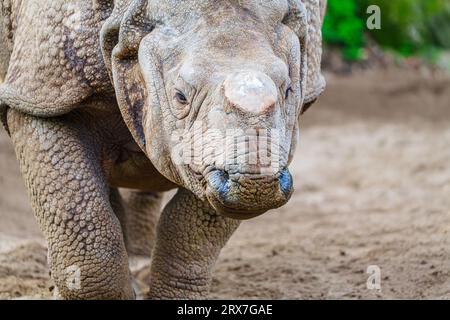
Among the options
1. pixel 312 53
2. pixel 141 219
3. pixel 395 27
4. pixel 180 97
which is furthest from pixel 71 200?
pixel 395 27

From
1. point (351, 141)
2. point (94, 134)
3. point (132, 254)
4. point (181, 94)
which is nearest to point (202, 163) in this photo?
point (181, 94)

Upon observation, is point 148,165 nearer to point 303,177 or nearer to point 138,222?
point 138,222

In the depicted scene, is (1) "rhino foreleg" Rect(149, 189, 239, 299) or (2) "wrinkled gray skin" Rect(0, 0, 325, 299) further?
(1) "rhino foreleg" Rect(149, 189, 239, 299)

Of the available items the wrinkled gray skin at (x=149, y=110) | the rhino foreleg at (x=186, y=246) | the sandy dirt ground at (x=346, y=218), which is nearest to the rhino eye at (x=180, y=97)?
the wrinkled gray skin at (x=149, y=110)

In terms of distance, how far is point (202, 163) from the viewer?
4.12 meters

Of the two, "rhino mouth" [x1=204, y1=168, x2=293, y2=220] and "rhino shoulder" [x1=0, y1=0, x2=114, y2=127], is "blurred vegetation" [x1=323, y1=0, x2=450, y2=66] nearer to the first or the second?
"rhino shoulder" [x1=0, y1=0, x2=114, y2=127]

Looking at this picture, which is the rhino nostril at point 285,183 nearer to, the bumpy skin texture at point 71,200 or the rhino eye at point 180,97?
the rhino eye at point 180,97

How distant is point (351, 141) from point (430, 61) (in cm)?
479

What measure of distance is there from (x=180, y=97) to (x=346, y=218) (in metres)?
4.60

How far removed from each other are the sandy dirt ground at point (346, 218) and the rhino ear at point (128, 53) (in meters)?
1.83

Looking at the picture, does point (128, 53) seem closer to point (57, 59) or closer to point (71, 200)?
point (57, 59)

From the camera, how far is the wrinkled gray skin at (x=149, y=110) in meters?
4.09

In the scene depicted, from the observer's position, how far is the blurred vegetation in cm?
1470

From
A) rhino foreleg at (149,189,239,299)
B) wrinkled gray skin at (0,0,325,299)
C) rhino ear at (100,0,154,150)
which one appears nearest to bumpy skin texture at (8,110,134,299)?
wrinkled gray skin at (0,0,325,299)
